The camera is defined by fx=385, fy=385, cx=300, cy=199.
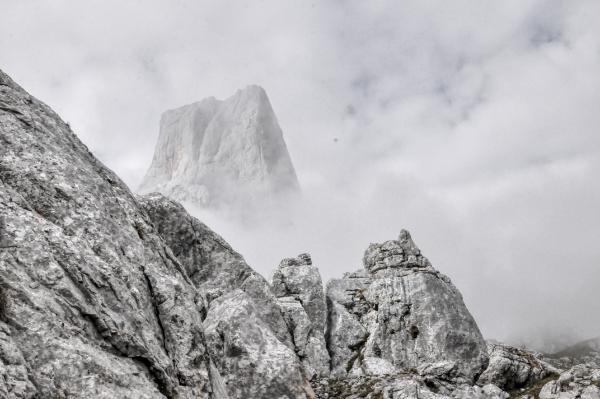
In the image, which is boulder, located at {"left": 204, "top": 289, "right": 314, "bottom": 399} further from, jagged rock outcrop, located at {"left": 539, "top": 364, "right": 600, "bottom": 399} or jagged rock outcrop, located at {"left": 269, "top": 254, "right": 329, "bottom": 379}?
jagged rock outcrop, located at {"left": 539, "top": 364, "right": 600, "bottom": 399}

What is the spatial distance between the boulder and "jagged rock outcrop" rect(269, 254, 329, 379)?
56.9ft

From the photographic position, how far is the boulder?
59.0ft

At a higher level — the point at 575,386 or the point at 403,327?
the point at 403,327

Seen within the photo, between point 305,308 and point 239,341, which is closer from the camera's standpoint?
point 239,341

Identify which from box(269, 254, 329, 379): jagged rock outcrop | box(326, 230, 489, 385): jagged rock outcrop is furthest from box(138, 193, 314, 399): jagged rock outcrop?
box(326, 230, 489, 385): jagged rock outcrop

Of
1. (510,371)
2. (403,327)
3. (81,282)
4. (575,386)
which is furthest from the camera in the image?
(510,371)

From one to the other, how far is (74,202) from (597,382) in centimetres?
5670

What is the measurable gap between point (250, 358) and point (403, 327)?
34.7 metres

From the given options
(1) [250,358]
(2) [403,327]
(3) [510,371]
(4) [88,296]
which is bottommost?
(1) [250,358]

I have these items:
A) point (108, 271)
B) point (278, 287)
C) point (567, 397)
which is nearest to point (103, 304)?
point (108, 271)

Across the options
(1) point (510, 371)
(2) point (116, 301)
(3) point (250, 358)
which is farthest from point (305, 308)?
(2) point (116, 301)

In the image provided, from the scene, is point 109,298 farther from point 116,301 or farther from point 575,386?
point 575,386

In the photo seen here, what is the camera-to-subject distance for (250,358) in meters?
18.8

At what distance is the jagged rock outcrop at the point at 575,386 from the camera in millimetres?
41656
